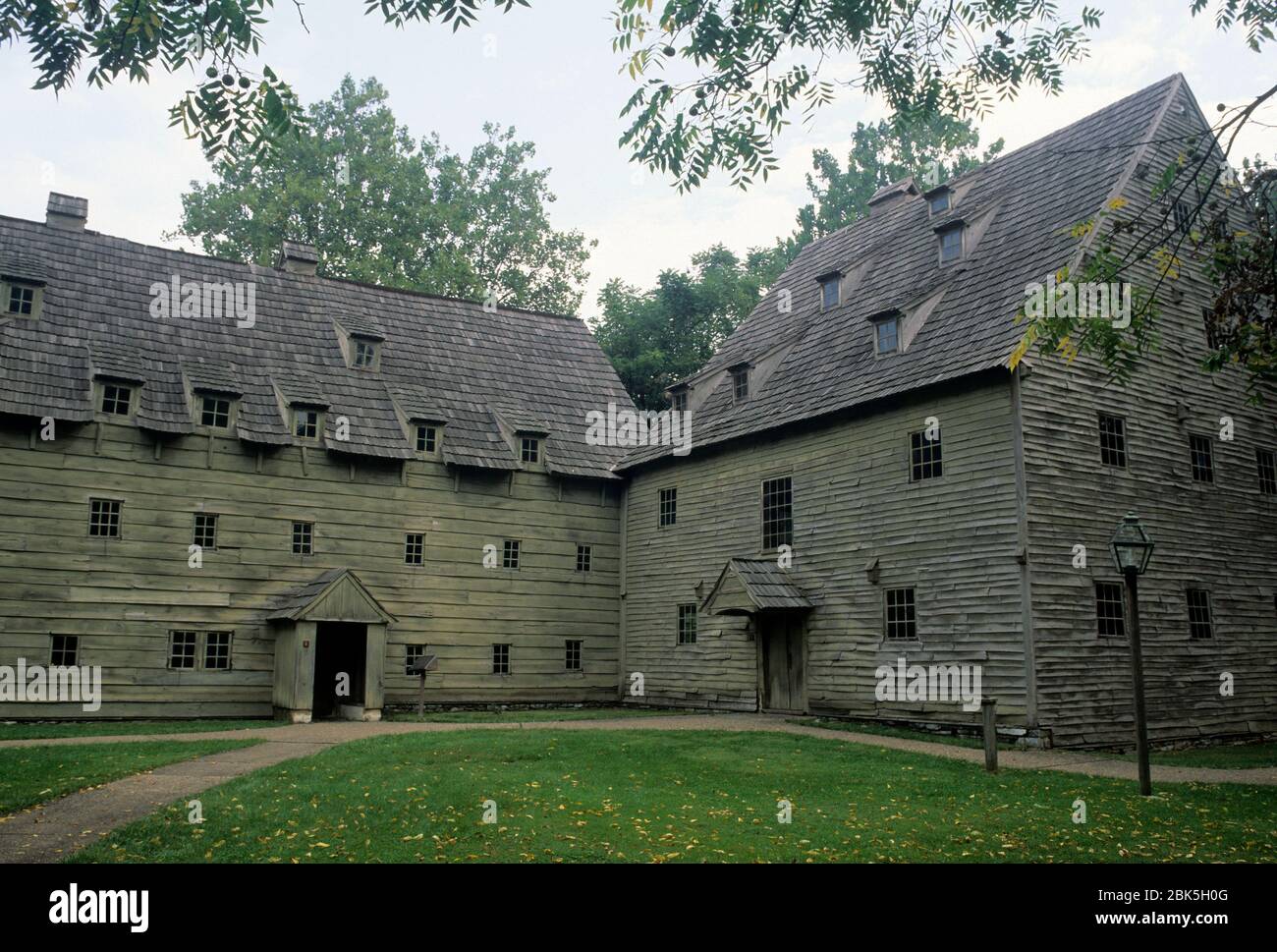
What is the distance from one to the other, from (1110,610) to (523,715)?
13.2 metres

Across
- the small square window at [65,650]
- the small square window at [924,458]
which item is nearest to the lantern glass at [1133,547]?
the small square window at [924,458]

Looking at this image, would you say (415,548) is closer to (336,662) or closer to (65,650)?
(336,662)

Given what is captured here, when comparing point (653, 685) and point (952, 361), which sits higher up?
point (952, 361)

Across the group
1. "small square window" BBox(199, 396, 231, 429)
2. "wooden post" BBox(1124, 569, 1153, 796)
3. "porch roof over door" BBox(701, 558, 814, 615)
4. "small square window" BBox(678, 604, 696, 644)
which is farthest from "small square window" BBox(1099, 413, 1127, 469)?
"small square window" BBox(199, 396, 231, 429)

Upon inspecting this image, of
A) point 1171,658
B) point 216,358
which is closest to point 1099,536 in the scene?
point 1171,658

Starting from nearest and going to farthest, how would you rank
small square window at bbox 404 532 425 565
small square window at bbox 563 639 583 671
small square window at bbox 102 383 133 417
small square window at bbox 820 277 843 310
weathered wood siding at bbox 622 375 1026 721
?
weathered wood siding at bbox 622 375 1026 721
small square window at bbox 102 383 133 417
small square window at bbox 404 532 425 565
small square window at bbox 820 277 843 310
small square window at bbox 563 639 583 671

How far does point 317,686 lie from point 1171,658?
19.7m

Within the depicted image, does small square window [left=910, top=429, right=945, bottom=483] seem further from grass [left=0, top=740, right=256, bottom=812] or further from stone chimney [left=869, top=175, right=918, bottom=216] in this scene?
grass [left=0, top=740, right=256, bottom=812]

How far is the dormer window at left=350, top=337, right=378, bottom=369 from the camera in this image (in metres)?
28.0

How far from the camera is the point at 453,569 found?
88.6 feet

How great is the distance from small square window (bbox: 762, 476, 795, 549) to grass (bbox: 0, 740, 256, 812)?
12233 millimetres

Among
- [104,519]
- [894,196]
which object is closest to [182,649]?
[104,519]
